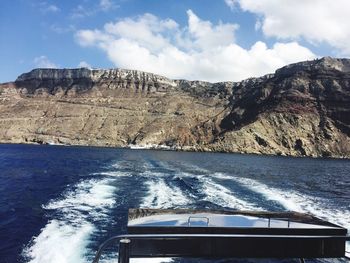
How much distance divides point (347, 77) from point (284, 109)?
28.5m

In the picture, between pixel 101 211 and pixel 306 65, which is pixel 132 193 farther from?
pixel 306 65

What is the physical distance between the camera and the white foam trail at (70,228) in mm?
16734

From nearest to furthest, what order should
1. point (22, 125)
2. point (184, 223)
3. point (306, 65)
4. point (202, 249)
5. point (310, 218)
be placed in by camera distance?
1. point (202, 249)
2. point (184, 223)
3. point (310, 218)
4. point (306, 65)
5. point (22, 125)

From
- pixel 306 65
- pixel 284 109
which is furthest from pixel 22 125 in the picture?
pixel 306 65

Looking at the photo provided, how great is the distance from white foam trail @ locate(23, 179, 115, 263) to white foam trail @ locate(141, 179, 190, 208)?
9.32ft

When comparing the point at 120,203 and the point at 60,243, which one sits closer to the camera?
the point at 60,243

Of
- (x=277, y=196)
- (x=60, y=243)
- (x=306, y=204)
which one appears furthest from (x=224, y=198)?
(x=60, y=243)

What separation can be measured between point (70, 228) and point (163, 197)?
12610 millimetres

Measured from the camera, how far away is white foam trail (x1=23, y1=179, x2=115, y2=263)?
16.7m

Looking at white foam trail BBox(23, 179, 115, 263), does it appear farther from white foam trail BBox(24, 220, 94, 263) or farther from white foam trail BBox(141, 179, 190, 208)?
white foam trail BBox(141, 179, 190, 208)

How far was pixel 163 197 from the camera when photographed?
32.6m

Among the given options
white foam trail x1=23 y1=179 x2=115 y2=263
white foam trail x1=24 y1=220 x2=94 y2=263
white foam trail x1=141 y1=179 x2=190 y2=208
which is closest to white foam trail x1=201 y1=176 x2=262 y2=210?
white foam trail x1=141 y1=179 x2=190 y2=208

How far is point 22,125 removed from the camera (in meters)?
195

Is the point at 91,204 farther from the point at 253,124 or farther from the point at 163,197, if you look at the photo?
the point at 253,124
